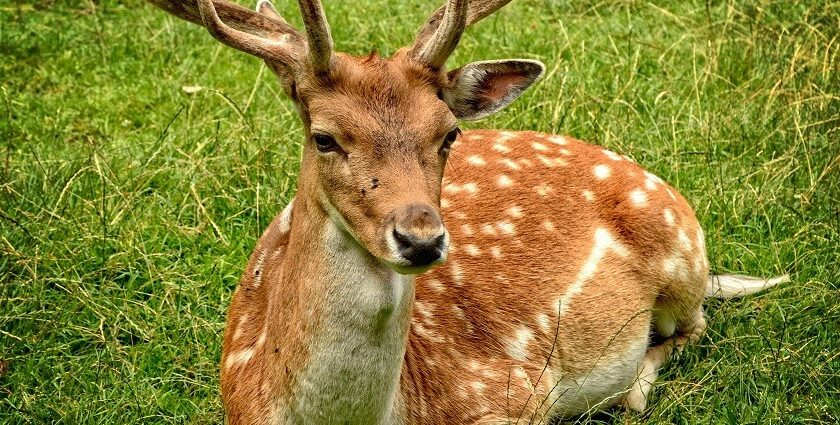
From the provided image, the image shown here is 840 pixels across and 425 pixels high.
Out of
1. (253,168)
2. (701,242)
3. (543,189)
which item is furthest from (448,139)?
(253,168)

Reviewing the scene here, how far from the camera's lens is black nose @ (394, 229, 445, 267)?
3248 millimetres

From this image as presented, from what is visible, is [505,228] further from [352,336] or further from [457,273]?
[352,336]

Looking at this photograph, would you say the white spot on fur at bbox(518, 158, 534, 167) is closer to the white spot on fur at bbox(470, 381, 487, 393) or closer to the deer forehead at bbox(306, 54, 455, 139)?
the white spot on fur at bbox(470, 381, 487, 393)

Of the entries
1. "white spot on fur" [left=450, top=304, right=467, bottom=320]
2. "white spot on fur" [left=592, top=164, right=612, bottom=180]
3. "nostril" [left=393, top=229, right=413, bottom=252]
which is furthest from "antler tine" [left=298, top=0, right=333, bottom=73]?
"white spot on fur" [left=592, top=164, right=612, bottom=180]

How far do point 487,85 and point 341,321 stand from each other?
0.91 m

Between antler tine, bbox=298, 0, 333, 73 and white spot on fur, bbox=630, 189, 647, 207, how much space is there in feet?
6.21

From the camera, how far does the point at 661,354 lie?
203 inches

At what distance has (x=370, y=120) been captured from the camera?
347 centimetres

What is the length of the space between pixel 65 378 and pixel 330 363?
146 centimetres

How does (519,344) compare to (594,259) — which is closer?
(519,344)

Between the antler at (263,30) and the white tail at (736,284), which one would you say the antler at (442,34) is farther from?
the white tail at (736,284)

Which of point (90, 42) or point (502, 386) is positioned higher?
point (502, 386)

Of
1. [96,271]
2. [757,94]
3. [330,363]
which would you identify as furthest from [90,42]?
[330,363]

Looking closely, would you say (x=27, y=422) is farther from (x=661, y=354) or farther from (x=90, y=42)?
(x=90, y=42)
